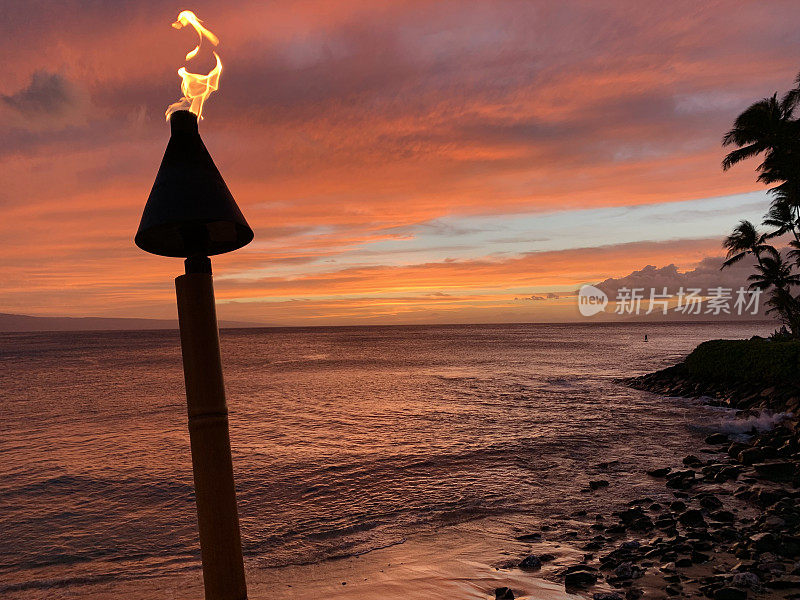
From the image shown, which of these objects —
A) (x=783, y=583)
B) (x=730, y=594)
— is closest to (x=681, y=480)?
(x=783, y=583)

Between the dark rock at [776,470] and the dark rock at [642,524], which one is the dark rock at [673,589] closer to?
the dark rock at [642,524]

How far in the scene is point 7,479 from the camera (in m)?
15.5

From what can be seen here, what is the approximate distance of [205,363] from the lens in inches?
76.4

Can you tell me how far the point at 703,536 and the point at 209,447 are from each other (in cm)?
899

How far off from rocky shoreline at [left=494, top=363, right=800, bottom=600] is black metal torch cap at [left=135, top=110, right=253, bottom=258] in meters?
6.29

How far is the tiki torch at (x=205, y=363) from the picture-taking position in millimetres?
1897

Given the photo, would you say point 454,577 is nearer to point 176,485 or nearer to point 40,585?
point 40,585

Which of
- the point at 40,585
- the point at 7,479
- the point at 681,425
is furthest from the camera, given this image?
the point at 681,425

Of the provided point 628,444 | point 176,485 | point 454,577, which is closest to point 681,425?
point 628,444

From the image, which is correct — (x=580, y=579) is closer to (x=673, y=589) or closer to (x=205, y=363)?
(x=673, y=589)

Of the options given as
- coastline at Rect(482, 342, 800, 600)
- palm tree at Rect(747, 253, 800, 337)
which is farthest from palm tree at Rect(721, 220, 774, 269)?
coastline at Rect(482, 342, 800, 600)

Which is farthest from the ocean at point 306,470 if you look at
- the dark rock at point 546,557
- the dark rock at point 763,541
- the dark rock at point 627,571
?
the dark rock at point 763,541

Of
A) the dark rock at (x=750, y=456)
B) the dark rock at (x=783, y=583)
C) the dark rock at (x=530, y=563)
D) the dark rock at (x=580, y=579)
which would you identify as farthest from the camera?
the dark rock at (x=750, y=456)

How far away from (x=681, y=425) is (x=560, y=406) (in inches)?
298
